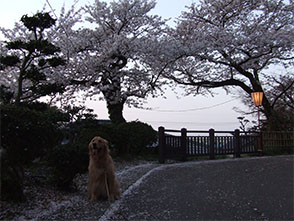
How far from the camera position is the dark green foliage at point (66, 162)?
4.79 m

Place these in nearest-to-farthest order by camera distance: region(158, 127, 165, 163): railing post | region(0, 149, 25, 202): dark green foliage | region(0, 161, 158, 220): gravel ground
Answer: region(0, 161, 158, 220): gravel ground < region(0, 149, 25, 202): dark green foliage < region(158, 127, 165, 163): railing post

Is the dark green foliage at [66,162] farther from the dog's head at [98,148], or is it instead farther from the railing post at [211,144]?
the railing post at [211,144]

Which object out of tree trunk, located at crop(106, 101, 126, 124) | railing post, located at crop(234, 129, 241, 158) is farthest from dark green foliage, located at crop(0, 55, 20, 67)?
railing post, located at crop(234, 129, 241, 158)

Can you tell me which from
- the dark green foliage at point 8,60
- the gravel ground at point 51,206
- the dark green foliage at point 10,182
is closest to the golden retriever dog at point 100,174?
the gravel ground at point 51,206

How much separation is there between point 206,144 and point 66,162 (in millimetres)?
7487

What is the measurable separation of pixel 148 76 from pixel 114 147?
13.9 feet

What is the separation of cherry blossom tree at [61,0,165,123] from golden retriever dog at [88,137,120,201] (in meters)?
7.39

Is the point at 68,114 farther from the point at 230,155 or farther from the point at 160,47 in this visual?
the point at 230,155

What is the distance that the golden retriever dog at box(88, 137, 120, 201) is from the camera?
4480 millimetres

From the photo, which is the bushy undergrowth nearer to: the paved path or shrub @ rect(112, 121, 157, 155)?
the paved path

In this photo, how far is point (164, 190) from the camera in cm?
522

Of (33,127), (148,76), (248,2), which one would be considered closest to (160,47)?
(148,76)

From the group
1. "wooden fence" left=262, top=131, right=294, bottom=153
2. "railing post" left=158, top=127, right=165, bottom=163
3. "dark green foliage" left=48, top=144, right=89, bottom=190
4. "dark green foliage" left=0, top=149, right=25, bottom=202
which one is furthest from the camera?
"wooden fence" left=262, top=131, right=294, bottom=153

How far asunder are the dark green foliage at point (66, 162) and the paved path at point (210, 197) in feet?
3.14
